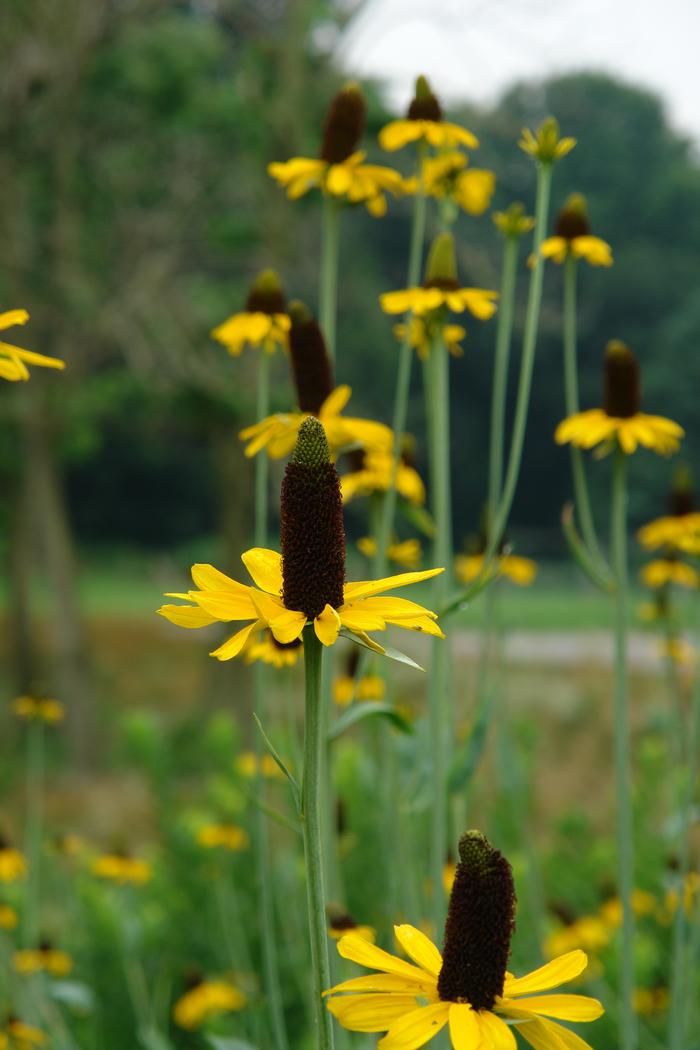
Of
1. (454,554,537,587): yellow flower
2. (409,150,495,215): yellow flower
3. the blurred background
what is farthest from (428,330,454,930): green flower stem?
the blurred background

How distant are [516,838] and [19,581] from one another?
8906 millimetres

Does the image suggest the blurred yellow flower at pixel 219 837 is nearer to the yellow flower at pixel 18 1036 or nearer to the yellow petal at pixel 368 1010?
the yellow flower at pixel 18 1036

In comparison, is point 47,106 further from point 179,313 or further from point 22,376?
point 22,376

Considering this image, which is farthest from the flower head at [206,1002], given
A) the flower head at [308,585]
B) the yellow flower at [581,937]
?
the flower head at [308,585]

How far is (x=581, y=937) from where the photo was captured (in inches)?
105

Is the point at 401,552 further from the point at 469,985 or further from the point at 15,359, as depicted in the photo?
the point at 469,985

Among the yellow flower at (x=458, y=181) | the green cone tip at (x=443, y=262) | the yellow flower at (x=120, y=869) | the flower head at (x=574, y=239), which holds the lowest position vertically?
the yellow flower at (x=120, y=869)

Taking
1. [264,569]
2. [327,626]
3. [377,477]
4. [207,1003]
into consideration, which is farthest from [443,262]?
[207,1003]

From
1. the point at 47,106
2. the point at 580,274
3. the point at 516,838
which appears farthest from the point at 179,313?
the point at 580,274

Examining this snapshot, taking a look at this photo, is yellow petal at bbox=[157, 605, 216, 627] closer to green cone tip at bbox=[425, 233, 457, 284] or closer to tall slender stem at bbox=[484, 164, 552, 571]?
tall slender stem at bbox=[484, 164, 552, 571]

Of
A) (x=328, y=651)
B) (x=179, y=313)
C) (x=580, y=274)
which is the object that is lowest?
(x=328, y=651)

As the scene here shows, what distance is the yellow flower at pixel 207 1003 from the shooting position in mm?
2598

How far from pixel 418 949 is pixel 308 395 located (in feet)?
2.82

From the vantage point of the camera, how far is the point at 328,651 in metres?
1.37
